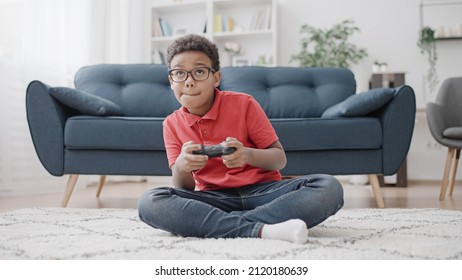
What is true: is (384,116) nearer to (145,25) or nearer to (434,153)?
(434,153)

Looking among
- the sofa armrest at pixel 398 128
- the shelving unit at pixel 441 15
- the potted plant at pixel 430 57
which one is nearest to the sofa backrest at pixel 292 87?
the sofa armrest at pixel 398 128

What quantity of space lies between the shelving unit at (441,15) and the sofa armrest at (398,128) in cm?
220

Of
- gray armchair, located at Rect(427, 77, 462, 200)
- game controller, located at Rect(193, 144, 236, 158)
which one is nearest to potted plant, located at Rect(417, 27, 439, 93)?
gray armchair, located at Rect(427, 77, 462, 200)

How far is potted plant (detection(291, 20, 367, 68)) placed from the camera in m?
3.65

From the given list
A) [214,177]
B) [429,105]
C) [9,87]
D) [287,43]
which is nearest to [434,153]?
[429,105]

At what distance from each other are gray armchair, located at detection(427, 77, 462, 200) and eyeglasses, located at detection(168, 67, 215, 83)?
1.81 metres

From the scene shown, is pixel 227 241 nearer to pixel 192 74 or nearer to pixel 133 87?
pixel 192 74

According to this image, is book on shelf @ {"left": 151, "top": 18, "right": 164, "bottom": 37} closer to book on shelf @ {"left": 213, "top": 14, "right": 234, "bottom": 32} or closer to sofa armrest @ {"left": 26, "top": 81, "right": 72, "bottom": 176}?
book on shelf @ {"left": 213, "top": 14, "right": 234, "bottom": 32}

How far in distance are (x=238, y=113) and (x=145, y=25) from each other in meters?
3.35

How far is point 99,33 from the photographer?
11.9 feet

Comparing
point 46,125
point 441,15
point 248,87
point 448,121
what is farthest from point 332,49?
point 46,125

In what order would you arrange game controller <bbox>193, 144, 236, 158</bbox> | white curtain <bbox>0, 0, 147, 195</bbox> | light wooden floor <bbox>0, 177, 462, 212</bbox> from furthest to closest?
white curtain <bbox>0, 0, 147, 195</bbox> → light wooden floor <bbox>0, 177, 462, 212</bbox> → game controller <bbox>193, 144, 236, 158</bbox>

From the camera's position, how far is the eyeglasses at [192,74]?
3.92 ft

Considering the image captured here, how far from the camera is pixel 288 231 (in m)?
0.98
